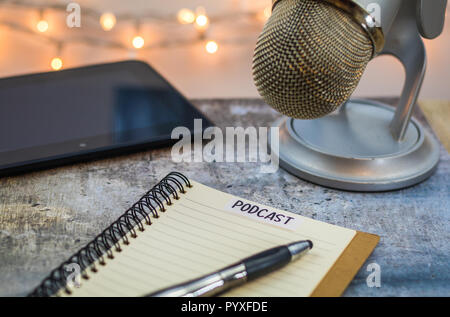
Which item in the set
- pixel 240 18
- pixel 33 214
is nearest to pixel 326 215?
pixel 33 214

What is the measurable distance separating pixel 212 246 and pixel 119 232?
0.12 metres

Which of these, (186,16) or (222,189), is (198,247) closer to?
(222,189)

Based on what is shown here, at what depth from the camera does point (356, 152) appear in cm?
83

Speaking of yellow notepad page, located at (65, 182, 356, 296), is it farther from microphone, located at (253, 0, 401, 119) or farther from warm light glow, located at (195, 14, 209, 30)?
warm light glow, located at (195, 14, 209, 30)

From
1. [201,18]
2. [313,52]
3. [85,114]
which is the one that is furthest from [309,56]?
[201,18]

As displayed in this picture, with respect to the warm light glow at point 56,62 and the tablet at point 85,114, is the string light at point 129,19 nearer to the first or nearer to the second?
the warm light glow at point 56,62

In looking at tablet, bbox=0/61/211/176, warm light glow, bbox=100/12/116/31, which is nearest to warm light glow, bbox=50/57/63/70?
warm light glow, bbox=100/12/116/31

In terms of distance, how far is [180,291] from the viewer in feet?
1.86

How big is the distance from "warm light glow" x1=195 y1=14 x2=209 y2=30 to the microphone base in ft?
1.47

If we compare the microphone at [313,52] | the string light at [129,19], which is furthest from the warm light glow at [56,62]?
the microphone at [313,52]

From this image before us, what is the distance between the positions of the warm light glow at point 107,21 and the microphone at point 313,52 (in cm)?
65

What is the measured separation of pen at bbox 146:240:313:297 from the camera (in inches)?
22.5

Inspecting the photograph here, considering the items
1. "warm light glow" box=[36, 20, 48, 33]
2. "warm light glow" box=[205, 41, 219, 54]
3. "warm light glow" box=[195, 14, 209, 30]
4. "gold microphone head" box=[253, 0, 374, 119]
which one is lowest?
"warm light glow" box=[205, 41, 219, 54]

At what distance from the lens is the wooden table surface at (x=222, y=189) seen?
0.65 meters
